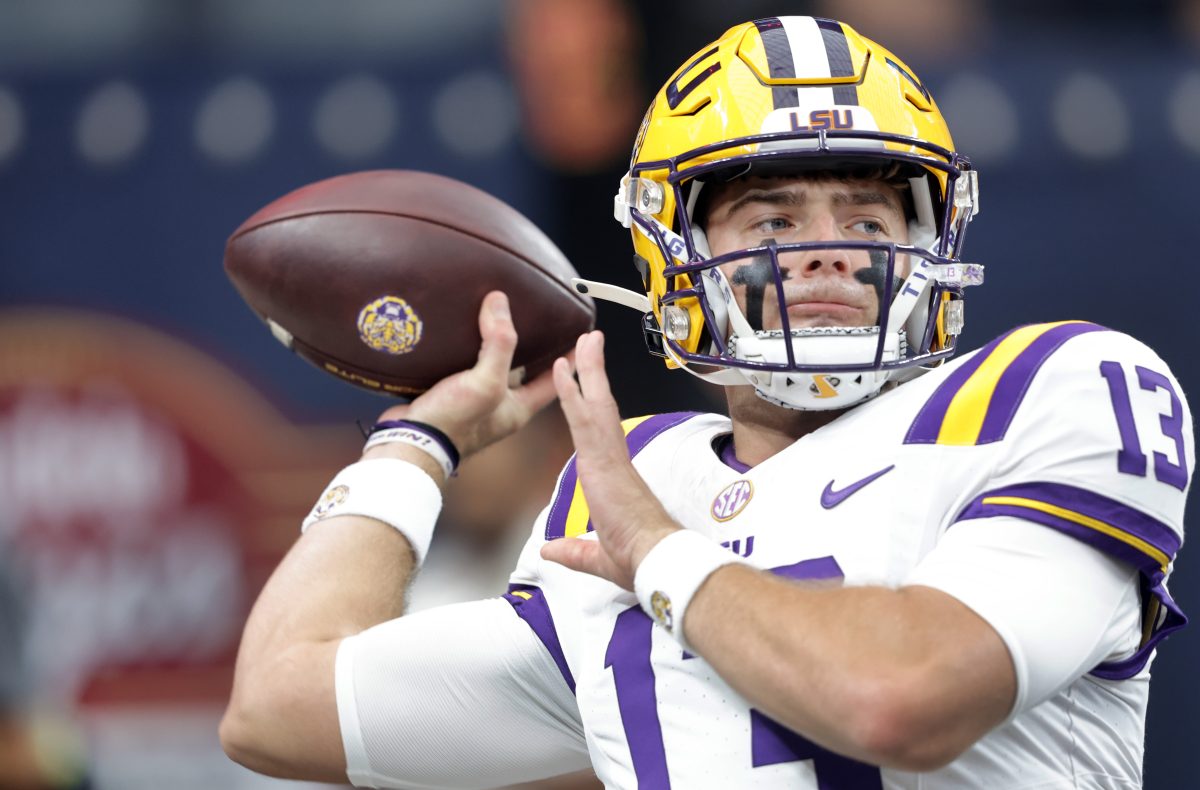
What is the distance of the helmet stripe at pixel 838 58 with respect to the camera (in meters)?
1.80

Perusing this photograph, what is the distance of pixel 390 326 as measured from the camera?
2.10 metres

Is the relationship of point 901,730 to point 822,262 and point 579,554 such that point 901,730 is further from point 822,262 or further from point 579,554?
point 822,262

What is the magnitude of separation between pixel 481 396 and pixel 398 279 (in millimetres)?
199

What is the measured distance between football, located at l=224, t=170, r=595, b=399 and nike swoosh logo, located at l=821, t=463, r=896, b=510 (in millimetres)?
679

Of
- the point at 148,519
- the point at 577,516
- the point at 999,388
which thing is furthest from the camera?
the point at 148,519

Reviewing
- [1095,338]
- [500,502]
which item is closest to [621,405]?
[500,502]

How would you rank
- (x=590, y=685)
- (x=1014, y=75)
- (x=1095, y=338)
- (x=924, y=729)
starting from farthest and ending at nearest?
1. (x=1014, y=75)
2. (x=590, y=685)
3. (x=1095, y=338)
4. (x=924, y=729)

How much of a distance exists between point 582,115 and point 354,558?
2.59 meters

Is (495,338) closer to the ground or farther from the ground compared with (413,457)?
farther from the ground

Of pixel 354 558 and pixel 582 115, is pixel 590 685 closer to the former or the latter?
pixel 354 558

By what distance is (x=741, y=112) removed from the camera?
5.92 ft

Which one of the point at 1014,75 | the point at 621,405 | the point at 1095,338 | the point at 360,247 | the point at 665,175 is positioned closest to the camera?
the point at 1095,338

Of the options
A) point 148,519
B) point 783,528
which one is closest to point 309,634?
point 783,528

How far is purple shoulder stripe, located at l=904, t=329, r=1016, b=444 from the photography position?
1575 mm
